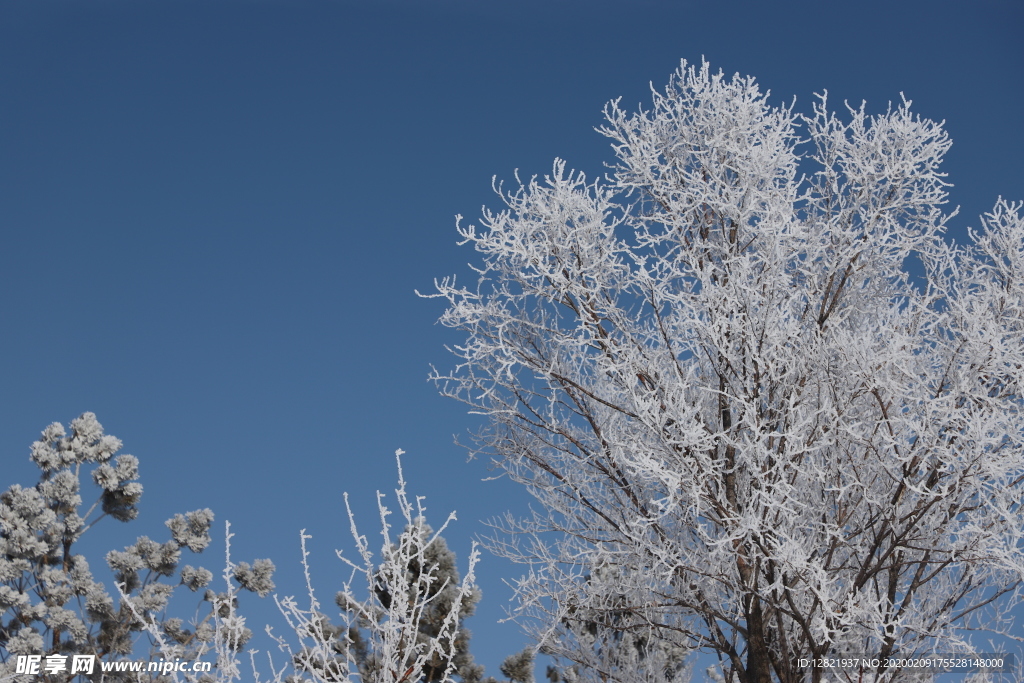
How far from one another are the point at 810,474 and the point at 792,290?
152 cm

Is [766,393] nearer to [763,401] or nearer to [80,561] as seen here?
[763,401]

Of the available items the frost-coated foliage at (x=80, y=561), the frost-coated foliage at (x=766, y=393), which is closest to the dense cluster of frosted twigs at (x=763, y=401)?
the frost-coated foliage at (x=766, y=393)

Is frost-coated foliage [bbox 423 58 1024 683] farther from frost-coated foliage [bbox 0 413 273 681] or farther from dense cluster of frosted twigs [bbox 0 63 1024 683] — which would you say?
frost-coated foliage [bbox 0 413 273 681]

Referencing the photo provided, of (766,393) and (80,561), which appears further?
(80,561)

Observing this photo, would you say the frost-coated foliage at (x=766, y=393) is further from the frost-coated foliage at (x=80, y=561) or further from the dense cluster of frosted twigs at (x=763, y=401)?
the frost-coated foliage at (x=80, y=561)

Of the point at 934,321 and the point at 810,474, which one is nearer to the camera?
the point at 810,474

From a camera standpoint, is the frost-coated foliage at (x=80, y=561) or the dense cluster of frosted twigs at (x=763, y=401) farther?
the frost-coated foliage at (x=80, y=561)

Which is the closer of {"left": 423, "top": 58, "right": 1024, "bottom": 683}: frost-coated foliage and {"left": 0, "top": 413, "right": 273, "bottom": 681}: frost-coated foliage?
{"left": 423, "top": 58, "right": 1024, "bottom": 683}: frost-coated foliage

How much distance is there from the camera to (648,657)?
730cm

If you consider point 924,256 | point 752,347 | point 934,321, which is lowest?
point 752,347

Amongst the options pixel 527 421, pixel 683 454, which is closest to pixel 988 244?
pixel 683 454

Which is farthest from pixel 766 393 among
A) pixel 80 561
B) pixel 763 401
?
pixel 80 561

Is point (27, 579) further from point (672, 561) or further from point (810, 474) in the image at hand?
point (810, 474)

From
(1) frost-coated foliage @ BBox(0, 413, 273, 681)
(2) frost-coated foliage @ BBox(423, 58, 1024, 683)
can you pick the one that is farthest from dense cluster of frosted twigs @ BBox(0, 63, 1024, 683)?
(1) frost-coated foliage @ BBox(0, 413, 273, 681)
